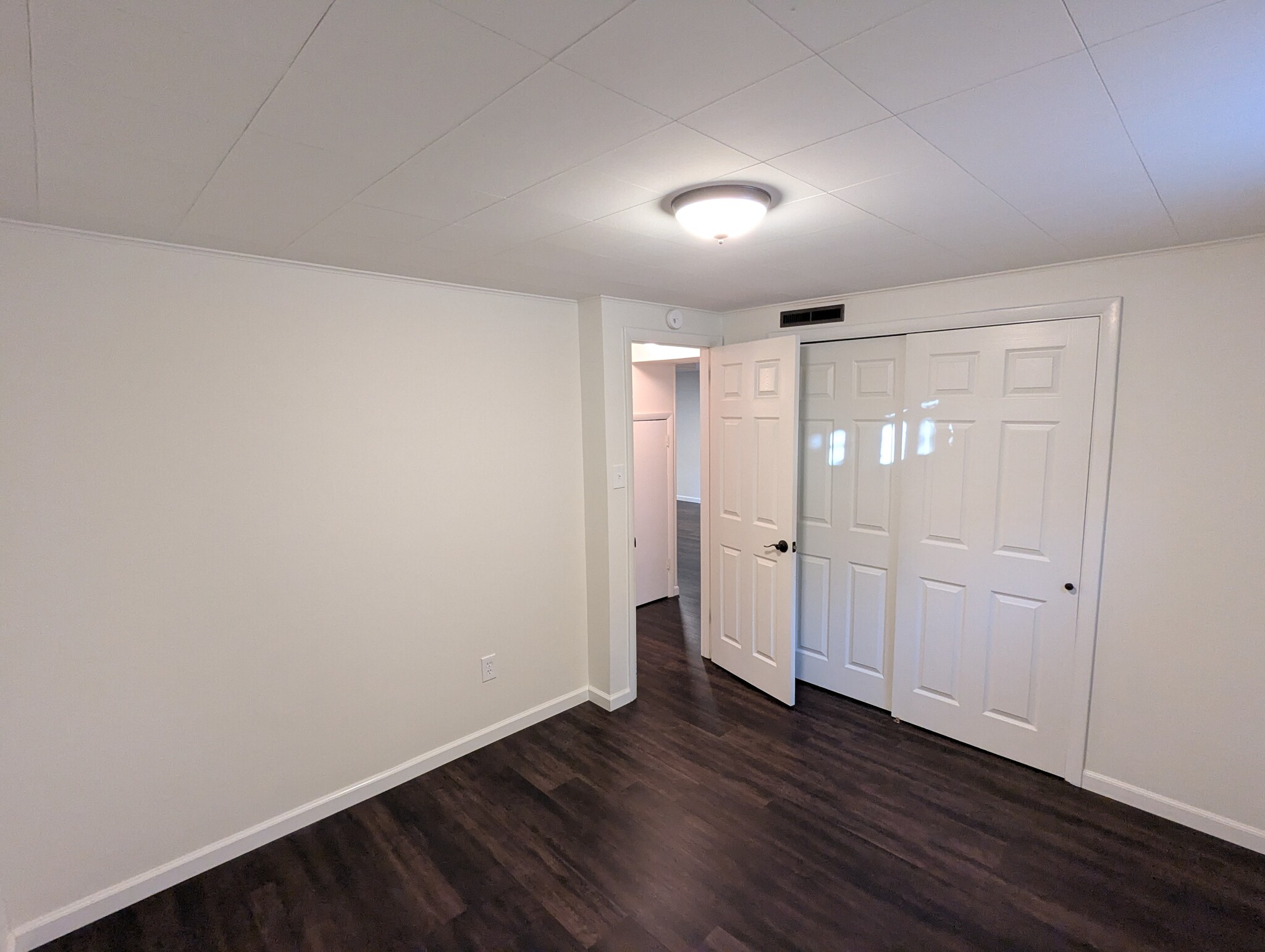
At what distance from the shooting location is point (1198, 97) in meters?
1.14

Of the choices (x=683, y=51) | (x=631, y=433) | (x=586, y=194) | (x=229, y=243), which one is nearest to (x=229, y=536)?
A: (x=229, y=243)

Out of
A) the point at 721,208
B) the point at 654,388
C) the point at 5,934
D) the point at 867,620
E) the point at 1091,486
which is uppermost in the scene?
the point at 721,208

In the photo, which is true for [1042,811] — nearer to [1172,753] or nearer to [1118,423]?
[1172,753]

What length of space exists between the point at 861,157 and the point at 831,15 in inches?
23.0

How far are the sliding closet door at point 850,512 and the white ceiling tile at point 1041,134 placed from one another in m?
1.61

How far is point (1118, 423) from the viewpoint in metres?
2.50

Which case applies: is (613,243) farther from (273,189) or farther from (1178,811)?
(1178,811)

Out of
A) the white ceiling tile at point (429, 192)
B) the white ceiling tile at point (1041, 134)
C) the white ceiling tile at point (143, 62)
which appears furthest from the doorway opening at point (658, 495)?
the white ceiling tile at point (143, 62)

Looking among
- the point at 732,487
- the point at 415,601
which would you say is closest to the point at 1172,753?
the point at 732,487

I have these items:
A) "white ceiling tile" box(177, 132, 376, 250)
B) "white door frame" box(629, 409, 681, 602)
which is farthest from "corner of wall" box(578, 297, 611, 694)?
"white door frame" box(629, 409, 681, 602)

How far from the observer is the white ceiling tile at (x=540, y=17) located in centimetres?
85

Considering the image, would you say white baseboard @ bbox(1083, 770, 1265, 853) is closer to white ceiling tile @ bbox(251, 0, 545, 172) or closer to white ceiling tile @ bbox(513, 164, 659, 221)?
white ceiling tile @ bbox(513, 164, 659, 221)

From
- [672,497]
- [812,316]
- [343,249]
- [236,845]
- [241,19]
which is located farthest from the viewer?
[672,497]

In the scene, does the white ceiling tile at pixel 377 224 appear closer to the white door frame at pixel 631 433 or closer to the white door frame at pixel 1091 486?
the white door frame at pixel 631 433
